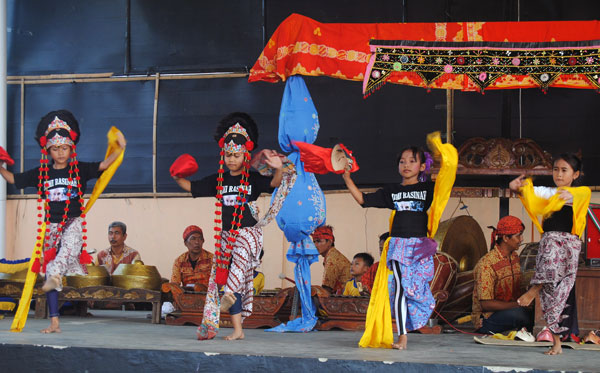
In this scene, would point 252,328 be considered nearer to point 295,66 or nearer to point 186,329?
point 186,329

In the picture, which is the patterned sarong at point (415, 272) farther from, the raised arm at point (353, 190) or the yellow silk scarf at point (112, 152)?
the yellow silk scarf at point (112, 152)

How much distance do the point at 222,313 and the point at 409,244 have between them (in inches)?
79.1

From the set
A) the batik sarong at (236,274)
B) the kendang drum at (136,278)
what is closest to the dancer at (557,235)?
the batik sarong at (236,274)

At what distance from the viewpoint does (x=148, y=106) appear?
973 cm

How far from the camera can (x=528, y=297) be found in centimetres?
562

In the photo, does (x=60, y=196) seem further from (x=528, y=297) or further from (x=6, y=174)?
(x=528, y=297)

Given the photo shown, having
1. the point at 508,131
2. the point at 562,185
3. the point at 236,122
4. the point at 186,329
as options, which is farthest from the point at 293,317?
the point at 508,131

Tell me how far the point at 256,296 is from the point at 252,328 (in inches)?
10.8

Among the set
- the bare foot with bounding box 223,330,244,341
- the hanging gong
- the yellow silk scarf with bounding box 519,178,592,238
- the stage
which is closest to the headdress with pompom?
the bare foot with bounding box 223,330,244,341

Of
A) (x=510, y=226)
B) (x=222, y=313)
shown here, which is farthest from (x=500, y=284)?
(x=222, y=313)

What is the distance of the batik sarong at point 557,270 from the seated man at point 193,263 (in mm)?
3478

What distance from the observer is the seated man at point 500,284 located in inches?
261

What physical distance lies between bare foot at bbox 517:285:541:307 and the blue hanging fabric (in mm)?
1741

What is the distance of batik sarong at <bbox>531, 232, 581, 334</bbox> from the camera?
5.59 m
